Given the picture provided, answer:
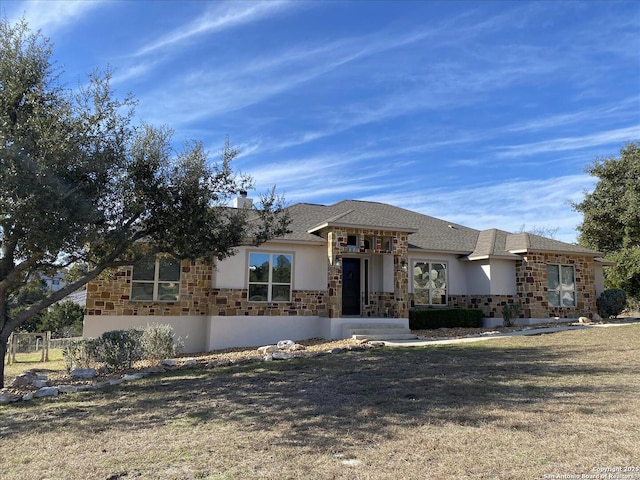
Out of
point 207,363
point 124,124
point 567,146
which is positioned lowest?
point 207,363

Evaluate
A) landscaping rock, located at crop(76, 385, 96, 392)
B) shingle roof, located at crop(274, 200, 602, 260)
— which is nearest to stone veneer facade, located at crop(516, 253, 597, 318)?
shingle roof, located at crop(274, 200, 602, 260)

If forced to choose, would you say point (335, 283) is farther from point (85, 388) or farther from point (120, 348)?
point (85, 388)

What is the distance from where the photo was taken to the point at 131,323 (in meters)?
14.3

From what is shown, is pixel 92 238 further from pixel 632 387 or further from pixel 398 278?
pixel 398 278

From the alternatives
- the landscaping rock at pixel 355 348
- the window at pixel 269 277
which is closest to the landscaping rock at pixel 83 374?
the window at pixel 269 277

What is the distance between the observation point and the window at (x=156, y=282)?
1468 centimetres

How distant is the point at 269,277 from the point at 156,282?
3.65 metres

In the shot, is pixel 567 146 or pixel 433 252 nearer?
pixel 433 252

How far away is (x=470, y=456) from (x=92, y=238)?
766 cm

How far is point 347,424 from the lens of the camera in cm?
536

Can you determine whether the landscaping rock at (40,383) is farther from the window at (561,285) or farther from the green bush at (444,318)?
the window at (561,285)

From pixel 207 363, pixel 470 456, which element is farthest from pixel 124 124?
pixel 470 456

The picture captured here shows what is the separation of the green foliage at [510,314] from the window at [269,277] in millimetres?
8393

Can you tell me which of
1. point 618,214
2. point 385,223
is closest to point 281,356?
point 385,223
